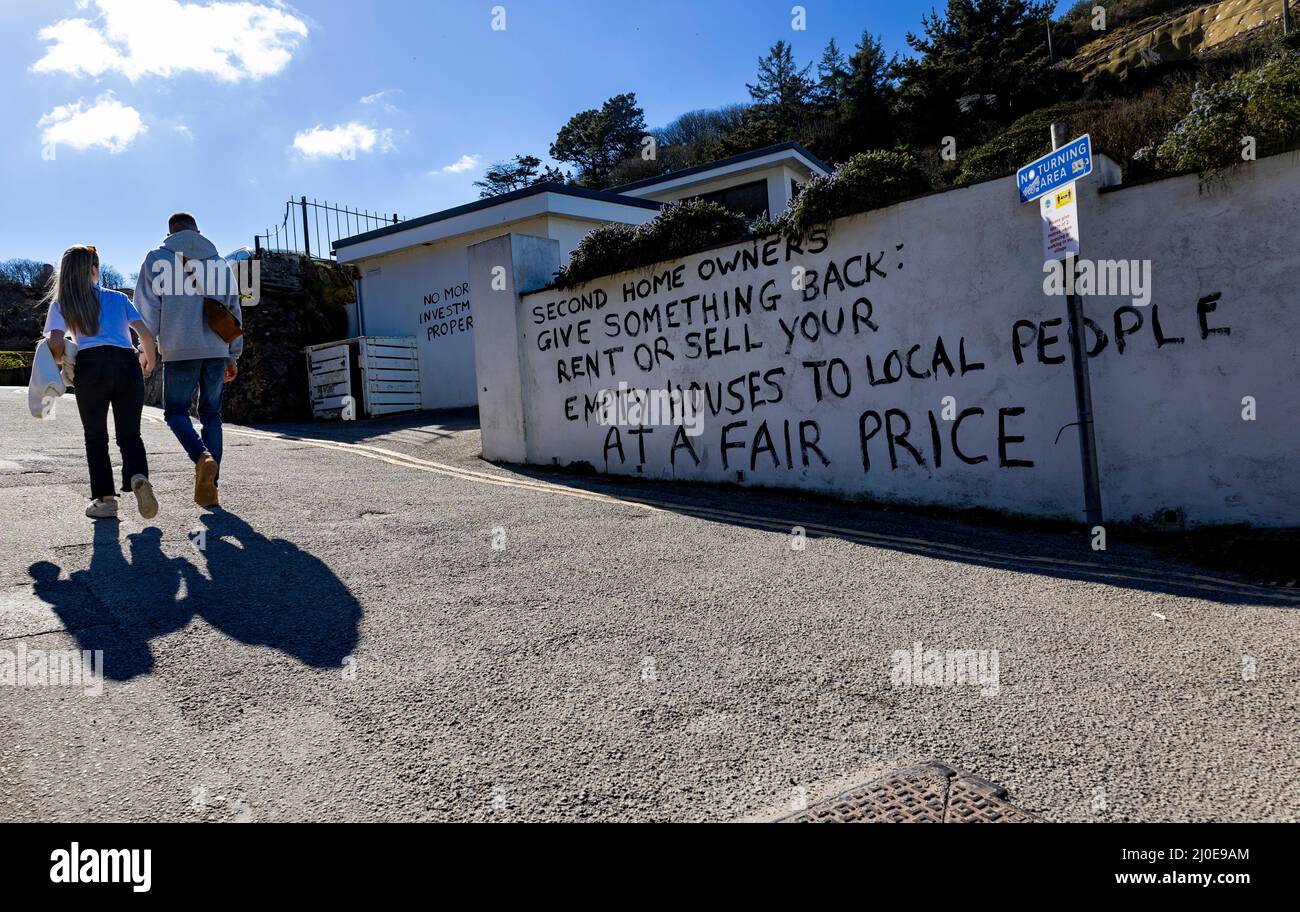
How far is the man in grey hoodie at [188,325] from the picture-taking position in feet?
20.4

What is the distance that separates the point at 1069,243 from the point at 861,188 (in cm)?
217

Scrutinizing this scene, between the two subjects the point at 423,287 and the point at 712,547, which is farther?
the point at 423,287

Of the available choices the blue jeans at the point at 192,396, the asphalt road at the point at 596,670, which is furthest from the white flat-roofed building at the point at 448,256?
the asphalt road at the point at 596,670

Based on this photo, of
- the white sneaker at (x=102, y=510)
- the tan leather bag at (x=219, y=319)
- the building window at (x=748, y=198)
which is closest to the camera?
the white sneaker at (x=102, y=510)

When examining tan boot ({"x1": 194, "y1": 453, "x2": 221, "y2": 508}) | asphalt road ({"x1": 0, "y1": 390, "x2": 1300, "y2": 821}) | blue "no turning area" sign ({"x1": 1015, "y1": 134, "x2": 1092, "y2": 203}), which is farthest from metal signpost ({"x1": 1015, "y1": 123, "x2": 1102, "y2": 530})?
tan boot ({"x1": 194, "y1": 453, "x2": 221, "y2": 508})

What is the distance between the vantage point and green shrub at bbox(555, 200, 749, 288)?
896cm

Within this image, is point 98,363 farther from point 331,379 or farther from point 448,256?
point 448,256

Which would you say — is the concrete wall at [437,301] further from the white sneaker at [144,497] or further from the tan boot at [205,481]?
the white sneaker at [144,497]

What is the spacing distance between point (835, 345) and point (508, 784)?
19.8ft

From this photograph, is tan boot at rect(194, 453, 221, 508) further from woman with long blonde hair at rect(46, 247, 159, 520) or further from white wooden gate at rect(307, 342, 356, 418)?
white wooden gate at rect(307, 342, 356, 418)

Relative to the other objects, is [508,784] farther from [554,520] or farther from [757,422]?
[757,422]

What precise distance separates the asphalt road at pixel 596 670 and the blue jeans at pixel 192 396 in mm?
510
